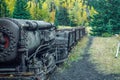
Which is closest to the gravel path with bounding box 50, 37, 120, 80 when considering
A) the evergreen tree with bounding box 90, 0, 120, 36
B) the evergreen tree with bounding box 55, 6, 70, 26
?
the evergreen tree with bounding box 90, 0, 120, 36

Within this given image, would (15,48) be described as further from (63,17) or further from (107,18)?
(63,17)

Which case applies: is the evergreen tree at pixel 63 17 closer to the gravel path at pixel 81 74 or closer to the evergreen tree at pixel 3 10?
the evergreen tree at pixel 3 10

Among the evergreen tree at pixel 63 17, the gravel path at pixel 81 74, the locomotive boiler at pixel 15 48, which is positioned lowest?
the evergreen tree at pixel 63 17

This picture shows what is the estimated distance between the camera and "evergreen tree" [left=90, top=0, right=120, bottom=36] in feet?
177

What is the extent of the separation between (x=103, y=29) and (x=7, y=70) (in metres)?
44.1

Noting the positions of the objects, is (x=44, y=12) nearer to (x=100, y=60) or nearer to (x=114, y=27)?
(x=114, y=27)

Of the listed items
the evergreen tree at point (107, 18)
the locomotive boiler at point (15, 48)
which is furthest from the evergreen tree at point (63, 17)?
the locomotive boiler at point (15, 48)

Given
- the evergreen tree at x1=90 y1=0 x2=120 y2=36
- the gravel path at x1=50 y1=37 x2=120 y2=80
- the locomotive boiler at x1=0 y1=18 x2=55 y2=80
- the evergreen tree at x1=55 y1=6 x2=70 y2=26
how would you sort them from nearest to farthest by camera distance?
1. the locomotive boiler at x1=0 y1=18 x2=55 y2=80
2. the gravel path at x1=50 y1=37 x2=120 y2=80
3. the evergreen tree at x1=90 y1=0 x2=120 y2=36
4. the evergreen tree at x1=55 y1=6 x2=70 y2=26

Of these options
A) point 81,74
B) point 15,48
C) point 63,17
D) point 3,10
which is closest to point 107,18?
point 3,10

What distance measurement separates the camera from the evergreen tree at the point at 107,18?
177 ft

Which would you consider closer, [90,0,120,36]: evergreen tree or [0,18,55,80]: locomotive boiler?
[0,18,55,80]: locomotive boiler

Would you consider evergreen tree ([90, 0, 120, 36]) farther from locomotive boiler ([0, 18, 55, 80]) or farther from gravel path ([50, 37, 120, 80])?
locomotive boiler ([0, 18, 55, 80])

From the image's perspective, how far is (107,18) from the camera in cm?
5506

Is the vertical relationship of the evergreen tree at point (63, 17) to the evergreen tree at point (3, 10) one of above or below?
below
